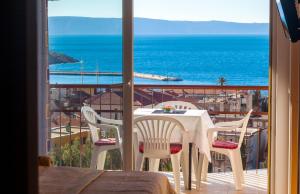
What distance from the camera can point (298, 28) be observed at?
1.24 m

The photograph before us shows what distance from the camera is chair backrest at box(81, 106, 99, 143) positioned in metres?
3.96

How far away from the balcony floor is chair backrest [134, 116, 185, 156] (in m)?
0.53

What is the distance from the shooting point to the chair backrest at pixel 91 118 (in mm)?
3959

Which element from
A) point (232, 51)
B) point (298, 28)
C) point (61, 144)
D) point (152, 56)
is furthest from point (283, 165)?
point (232, 51)

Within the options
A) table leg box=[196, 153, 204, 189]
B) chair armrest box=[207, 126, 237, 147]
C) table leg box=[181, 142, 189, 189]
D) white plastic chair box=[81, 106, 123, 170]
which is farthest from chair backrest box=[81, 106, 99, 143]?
chair armrest box=[207, 126, 237, 147]

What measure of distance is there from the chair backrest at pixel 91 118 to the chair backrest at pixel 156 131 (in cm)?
66

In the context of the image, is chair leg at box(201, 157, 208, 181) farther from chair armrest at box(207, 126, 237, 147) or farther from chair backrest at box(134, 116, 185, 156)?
chair backrest at box(134, 116, 185, 156)

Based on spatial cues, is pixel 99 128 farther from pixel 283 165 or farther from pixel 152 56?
pixel 152 56

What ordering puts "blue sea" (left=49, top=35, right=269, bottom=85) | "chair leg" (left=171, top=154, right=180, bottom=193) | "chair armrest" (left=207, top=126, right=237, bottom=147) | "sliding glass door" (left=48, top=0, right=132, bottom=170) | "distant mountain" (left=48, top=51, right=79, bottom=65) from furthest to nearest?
"blue sea" (left=49, top=35, right=269, bottom=85), "chair armrest" (left=207, top=126, right=237, bottom=147), "chair leg" (left=171, top=154, right=180, bottom=193), "distant mountain" (left=48, top=51, right=79, bottom=65), "sliding glass door" (left=48, top=0, right=132, bottom=170)

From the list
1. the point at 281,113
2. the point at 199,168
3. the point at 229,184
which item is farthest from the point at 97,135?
the point at 229,184

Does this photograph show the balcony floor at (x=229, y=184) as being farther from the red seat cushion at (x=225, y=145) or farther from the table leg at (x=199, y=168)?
the red seat cushion at (x=225, y=145)

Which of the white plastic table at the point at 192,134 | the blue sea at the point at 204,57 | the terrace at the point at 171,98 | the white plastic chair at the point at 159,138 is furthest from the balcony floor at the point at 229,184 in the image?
the blue sea at the point at 204,57

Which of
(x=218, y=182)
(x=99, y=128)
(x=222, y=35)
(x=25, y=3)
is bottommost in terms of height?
(x=218, y=182)

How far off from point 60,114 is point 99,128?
36 cm
